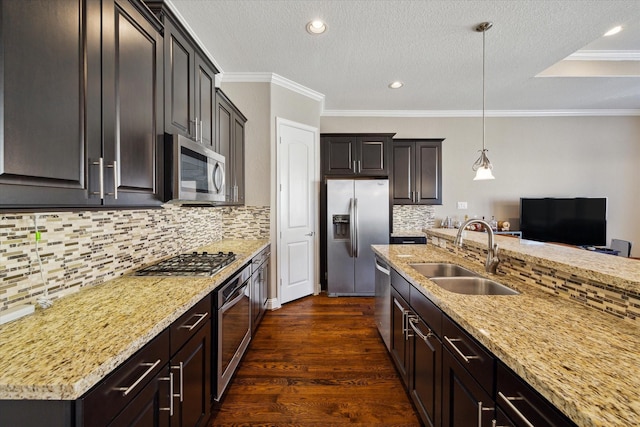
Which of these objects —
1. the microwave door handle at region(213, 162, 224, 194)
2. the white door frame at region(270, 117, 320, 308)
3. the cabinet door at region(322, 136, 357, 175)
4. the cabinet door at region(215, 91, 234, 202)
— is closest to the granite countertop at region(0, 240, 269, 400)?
the microwave door handle at region(213, 162, 224, 194)

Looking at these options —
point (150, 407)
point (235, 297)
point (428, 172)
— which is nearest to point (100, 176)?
point (150, 407)

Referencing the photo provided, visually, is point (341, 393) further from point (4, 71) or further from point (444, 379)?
point (4, 71)

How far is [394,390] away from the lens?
188 centimetres

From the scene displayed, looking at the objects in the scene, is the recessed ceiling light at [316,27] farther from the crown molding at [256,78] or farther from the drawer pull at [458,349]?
the drawer pull at [458,349]

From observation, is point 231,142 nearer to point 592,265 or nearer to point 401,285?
point 401,285

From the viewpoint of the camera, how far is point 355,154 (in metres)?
3.97

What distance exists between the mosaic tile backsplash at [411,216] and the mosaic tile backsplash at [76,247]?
3.38 metres

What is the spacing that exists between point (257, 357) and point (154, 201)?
1.56 m

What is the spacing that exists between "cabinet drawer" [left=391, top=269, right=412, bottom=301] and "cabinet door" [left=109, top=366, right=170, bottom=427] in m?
1.35

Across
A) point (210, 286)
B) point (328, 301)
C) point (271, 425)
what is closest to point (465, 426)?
point (271, 425)

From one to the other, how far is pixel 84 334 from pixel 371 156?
368 centimetres

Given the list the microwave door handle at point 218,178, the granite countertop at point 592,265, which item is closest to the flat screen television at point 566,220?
the granite countertop at point 592,265

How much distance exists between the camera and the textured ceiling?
2.13 m

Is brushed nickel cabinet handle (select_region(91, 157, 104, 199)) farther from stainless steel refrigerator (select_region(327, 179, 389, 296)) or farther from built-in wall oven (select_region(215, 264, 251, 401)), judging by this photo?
stainless steel refrigerator (select_region(327, 179, 389, 296))
